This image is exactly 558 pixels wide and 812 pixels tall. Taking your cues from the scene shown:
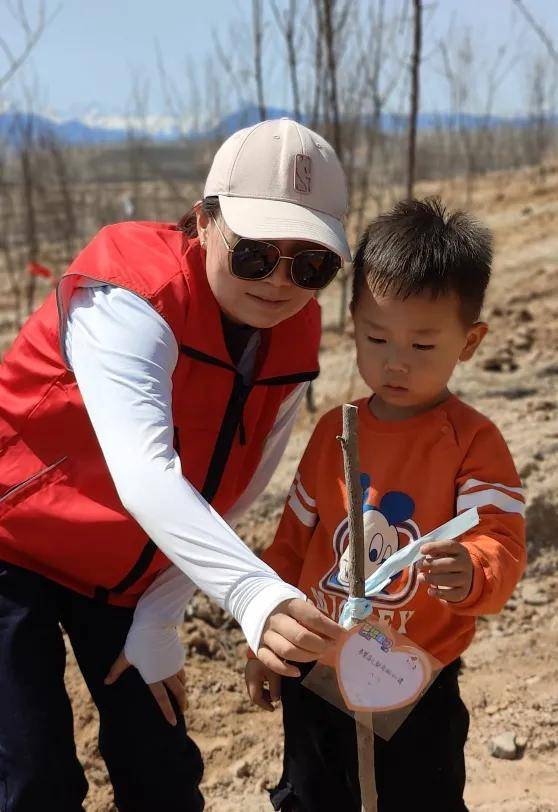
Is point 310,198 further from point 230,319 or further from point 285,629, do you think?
point 285,629

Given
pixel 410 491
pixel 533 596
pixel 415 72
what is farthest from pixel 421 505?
pixel 415 72

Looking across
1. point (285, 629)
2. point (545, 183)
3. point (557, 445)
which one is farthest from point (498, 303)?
point (545, 183)

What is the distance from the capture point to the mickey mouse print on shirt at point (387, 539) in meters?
1.37

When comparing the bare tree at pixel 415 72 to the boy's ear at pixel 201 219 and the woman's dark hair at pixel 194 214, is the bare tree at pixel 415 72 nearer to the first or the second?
the woman's dark hair at pixel 194 214

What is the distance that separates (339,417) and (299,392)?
183mm

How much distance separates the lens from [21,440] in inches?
59.5

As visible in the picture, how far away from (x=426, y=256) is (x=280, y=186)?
0.26m

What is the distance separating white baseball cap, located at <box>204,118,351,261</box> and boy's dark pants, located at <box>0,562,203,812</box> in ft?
2.51

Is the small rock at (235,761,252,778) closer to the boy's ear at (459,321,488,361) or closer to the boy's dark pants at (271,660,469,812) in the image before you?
the boy's dark pants at (271,660,469,812)

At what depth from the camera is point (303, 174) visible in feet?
4.57

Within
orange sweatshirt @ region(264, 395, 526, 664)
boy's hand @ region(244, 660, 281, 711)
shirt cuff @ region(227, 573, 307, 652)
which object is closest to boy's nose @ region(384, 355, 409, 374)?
orange sweatshirt @ region(264, 395, 526, 664)

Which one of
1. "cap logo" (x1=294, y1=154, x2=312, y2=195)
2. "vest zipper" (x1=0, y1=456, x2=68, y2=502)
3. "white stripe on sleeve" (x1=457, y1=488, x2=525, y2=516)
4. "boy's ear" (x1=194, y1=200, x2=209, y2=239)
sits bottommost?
"vest zipper" (x1=0, y1=456, x2=68, y2=502)

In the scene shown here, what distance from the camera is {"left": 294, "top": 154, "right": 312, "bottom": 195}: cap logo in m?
1.38

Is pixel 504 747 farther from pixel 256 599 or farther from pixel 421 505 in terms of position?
pixel 256 599
